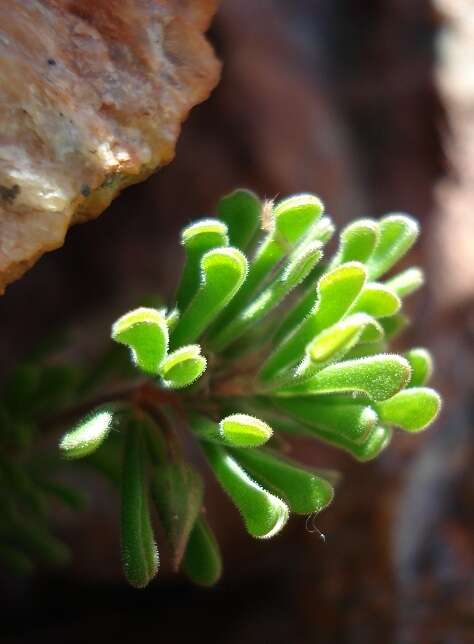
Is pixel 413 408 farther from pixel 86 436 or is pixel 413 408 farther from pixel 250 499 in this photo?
pixel 86 436

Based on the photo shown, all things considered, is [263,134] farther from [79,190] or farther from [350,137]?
[79,190]

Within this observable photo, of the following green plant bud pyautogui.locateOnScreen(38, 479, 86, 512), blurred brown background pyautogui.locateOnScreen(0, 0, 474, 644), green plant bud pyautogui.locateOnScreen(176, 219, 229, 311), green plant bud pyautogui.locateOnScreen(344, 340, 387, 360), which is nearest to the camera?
green plant bud pyautogui.locateOnScreen(176, 219, 229, 311)

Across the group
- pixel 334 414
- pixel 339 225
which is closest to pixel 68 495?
pixel 334 414

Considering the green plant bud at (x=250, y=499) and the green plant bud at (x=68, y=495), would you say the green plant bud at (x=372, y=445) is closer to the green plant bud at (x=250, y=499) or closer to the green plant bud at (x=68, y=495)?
the green plant bud at (x=250, y=499)

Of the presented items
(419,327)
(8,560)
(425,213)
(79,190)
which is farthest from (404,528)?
(79,190)

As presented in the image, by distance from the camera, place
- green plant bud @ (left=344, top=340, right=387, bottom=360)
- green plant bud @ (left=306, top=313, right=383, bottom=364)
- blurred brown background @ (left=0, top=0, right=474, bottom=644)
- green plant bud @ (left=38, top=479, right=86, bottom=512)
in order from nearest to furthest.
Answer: green plant bud @ (left=306, top=313, right=383, bottom=364) < green plant bud @ (left=344, top=340, right=387, bottom=360) < green plant bud @ (left=38, top=479, right=86, bottom=512) < blurred brown background @ (left=0, top=0, right=474, bottom=644)

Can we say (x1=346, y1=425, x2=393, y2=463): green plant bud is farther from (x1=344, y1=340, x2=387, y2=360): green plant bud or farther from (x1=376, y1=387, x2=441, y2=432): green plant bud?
(x1=344, y1=340, x2=387, y2=360): green plant bud

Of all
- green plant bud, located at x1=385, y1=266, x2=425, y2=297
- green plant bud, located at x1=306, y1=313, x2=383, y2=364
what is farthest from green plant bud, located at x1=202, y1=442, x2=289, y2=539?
green plant bud, located at x1=385, y1=266, x2=425, y2=297
